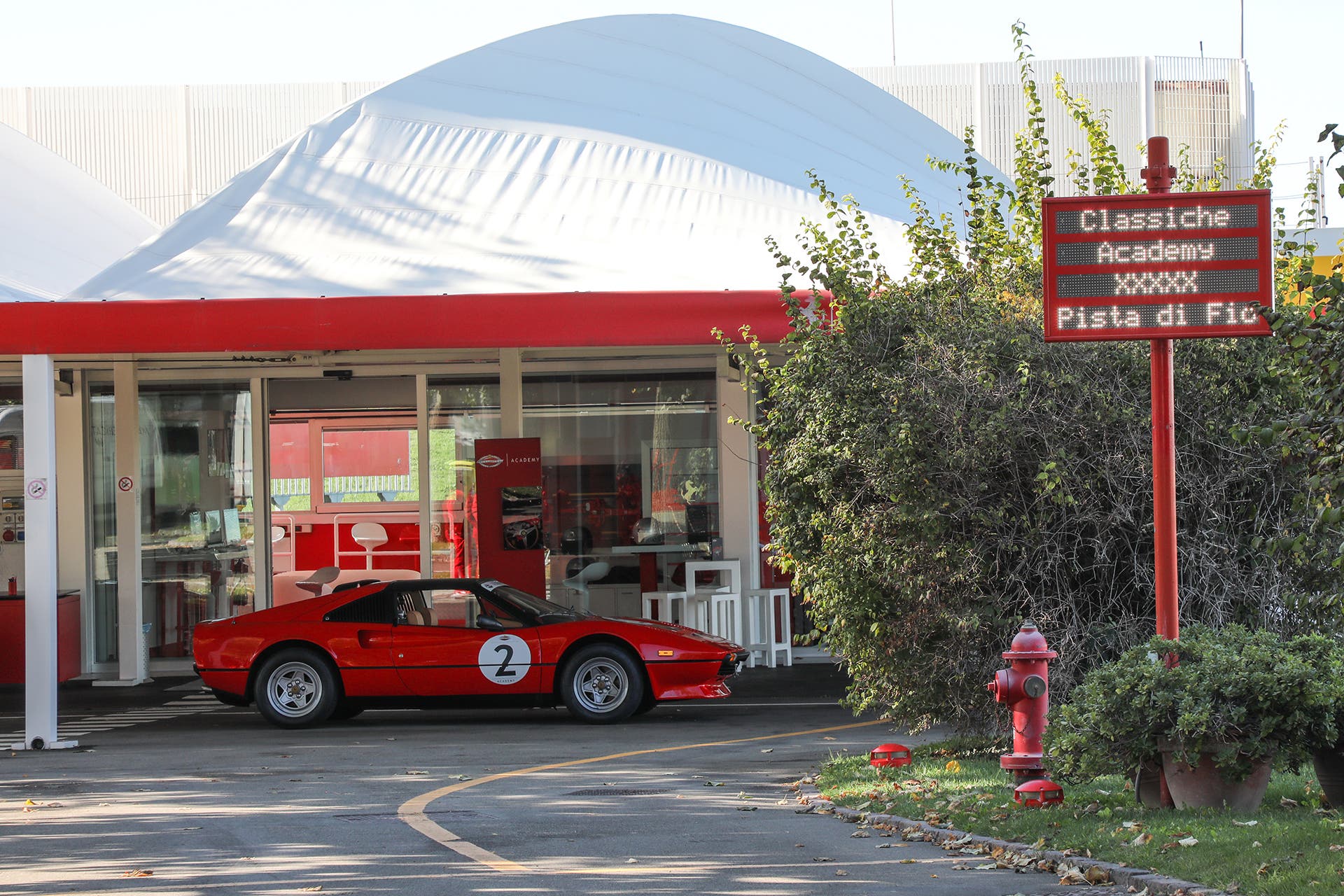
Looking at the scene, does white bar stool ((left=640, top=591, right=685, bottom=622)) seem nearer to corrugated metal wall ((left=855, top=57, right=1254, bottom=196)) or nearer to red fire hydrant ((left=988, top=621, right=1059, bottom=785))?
red fire hydrant ((left=988, top=621, right=1059, bottom=785))

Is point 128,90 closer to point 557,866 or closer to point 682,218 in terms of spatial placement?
point 682,218

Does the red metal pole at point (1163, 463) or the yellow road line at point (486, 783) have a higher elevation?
the red metal pole at point (1163, 463)

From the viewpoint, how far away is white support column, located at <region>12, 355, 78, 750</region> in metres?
11.7

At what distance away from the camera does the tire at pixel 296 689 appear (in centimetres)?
1230

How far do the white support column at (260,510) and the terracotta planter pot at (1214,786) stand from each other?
→ 39.5ft

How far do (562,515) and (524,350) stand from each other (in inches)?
75.5

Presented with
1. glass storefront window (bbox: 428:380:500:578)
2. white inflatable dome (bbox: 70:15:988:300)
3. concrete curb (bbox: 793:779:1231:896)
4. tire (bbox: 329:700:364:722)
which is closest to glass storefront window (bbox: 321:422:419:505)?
glass storefront window (bbox: 428:380:500:578)

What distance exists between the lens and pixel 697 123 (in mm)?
15883

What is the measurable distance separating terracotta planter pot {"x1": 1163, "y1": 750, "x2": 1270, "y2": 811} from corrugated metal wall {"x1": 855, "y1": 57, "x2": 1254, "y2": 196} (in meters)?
38.2

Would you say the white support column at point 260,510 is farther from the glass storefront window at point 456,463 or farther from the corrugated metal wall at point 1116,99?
the corrugated metal wall at point 1116,99

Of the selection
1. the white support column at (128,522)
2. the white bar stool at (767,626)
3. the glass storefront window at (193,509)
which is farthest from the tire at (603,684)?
the white support column at (128,522)

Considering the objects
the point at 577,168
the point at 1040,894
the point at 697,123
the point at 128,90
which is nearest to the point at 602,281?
the point at 577,168

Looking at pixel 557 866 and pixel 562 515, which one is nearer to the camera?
pixel 557 866

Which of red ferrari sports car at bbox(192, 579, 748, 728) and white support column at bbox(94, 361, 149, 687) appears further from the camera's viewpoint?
white support column at bbox(94, 361, 149, 687)
